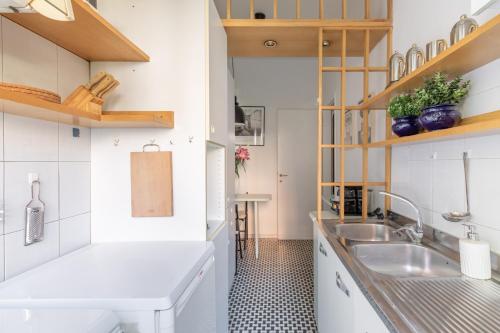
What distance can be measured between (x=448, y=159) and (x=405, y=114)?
0.29 m

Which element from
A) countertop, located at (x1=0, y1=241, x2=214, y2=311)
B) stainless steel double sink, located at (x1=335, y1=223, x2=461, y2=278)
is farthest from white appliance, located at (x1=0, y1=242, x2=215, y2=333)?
stainless steel double sink, located at (x1=335, y1=223, x2=461, y2=278)

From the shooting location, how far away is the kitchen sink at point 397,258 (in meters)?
1.24

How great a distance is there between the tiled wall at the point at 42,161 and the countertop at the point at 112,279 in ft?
0.29

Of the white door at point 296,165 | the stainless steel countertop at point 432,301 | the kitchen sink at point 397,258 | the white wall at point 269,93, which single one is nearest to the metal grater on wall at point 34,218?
the stainless steel countertop at point 432,301

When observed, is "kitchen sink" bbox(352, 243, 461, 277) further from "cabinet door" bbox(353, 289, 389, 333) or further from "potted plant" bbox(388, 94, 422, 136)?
"potted plant" bbox(388, 94, 422, 136)

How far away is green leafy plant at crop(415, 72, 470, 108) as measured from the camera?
1.05 meters

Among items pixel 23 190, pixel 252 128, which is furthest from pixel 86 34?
pixel 252 128

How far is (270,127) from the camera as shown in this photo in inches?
165

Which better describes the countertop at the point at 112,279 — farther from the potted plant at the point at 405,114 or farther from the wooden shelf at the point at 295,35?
the wooden shelf at the point at 295,35

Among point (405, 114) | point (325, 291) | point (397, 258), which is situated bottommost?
point (325, 291)

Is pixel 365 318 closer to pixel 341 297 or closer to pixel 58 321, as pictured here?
pixel 341 297

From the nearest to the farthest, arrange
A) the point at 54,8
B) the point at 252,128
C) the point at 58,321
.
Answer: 1. the point at 58,321
2. the point at 54,8
3. the point at 252,128

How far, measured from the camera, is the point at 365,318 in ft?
2.94

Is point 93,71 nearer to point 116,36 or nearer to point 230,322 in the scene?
point 116,36
